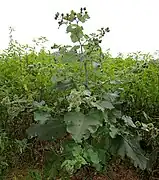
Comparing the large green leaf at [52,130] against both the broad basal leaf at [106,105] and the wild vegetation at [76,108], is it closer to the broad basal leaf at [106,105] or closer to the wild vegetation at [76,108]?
the wild vegetation at [76,108]

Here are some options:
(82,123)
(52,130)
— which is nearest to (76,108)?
(82,123)

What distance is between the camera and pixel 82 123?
1490 millimetres

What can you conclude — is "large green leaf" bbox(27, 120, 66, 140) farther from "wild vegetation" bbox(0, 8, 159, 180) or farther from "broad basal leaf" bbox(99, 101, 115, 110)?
"broad basal leaf" bbox(99, 101, 115, 110)

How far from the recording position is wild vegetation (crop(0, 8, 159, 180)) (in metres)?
1.54

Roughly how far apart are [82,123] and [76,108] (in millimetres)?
54

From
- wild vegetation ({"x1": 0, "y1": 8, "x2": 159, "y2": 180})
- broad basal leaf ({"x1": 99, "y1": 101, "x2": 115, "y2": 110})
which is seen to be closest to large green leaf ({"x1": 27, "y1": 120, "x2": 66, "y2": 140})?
wild vegetation ({"x1": 0, "y1": 8, "x2": 159, "y2": 180})

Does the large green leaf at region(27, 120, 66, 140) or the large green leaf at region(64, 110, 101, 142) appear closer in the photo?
the large green leaf at region(64, 110, 101, 142)

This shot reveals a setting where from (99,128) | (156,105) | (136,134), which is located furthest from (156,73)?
(99,128)

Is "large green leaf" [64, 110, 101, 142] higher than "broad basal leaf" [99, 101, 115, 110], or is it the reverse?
"broad basal leaf" [99, 101, 115, 110]

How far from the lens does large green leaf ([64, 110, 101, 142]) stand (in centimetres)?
146

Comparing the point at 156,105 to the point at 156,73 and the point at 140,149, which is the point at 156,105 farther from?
the point at 140,149

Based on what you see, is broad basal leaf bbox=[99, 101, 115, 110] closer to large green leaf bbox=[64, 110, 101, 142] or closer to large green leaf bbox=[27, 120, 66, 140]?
large green leaf bbox=[64, 110, 101, 142]

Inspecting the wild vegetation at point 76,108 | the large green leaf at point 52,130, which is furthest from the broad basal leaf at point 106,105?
the large green leaf at point 52,130

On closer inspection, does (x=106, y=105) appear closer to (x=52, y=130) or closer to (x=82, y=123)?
(x=82, y=123)
